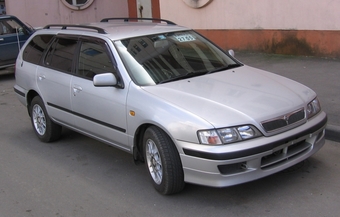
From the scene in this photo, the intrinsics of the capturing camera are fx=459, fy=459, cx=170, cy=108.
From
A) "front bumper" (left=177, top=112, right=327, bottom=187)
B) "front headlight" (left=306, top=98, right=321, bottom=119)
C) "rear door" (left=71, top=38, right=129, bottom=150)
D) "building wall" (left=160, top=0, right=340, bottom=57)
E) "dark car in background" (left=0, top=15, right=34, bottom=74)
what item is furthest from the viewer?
"dark car in background" (left=0, top=15, right=34, bottom=74)

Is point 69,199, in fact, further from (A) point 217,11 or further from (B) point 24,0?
(B) point 24,0

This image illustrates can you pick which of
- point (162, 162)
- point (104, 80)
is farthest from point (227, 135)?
point (104, 80)

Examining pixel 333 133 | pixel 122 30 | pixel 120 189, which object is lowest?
pixel 120 189

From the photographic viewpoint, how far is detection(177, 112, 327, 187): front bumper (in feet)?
13.2

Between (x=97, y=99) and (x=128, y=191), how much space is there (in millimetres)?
1128

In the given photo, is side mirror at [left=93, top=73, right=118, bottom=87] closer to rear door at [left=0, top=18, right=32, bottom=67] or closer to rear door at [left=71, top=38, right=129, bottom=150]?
rear door at [left=71, top=38, right=129, bottom=150]

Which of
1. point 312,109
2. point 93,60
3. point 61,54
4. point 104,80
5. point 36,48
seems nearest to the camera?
point 312,109

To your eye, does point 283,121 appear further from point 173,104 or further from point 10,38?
point 10,38

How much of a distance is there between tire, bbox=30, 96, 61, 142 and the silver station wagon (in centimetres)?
2

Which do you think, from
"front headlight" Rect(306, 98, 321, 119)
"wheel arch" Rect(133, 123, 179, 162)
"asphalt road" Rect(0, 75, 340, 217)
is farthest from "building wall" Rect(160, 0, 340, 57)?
"wheel arch" Rect(133, 123, 179, 162)

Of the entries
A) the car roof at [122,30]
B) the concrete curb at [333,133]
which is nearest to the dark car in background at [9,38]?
the car roof at [122,30]

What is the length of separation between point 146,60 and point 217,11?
807cm

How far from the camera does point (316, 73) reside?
8969mm

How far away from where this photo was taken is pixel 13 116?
27.3 feet
